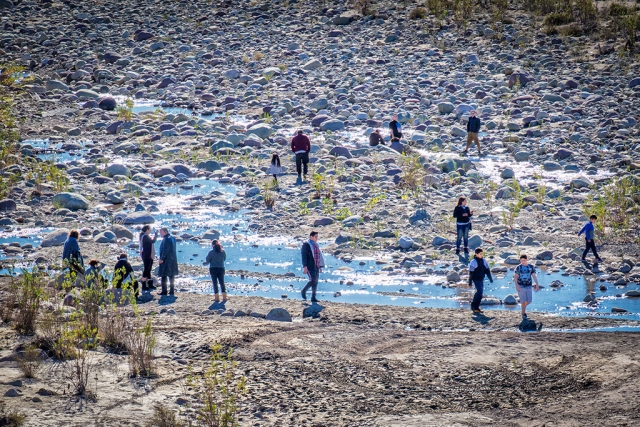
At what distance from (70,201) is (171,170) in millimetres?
3239

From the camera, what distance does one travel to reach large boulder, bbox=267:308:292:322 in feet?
44.5

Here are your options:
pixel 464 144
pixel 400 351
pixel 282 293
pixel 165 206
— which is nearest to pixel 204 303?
pixel 282 293

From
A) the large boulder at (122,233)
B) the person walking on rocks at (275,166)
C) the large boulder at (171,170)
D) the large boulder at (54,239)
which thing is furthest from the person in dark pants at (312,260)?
the large boulder at (171,170)

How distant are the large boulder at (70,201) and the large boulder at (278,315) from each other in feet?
27.0

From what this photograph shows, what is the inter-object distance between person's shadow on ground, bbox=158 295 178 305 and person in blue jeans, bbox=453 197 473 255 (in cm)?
593

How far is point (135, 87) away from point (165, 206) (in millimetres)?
13235

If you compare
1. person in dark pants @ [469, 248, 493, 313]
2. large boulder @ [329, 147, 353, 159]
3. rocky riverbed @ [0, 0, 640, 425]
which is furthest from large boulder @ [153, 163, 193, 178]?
person in dark pants @ [469, 248, 493, 313]

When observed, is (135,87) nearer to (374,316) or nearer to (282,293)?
(282,293)

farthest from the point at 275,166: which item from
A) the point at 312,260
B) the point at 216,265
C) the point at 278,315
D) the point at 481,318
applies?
the point at 481,318

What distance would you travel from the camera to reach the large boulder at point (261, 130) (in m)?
25.1

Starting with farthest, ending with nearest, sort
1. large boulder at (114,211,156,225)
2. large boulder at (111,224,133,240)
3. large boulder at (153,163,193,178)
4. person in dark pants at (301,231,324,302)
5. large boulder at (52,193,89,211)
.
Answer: large boulder at (153,163,193,178), large boulder at (52,193,89,211), large boulder at (114,211,156,225), large boulder at (111,224,133,240), person in dark pants at (301,231,324,302)

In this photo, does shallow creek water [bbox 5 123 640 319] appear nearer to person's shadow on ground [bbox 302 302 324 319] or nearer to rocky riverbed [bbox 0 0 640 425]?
Answer: rocky riverbed [bbox 0 0 640 425]

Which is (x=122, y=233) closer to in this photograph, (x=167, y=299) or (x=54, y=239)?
(x=54, y=239)

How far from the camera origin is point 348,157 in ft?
75.6
